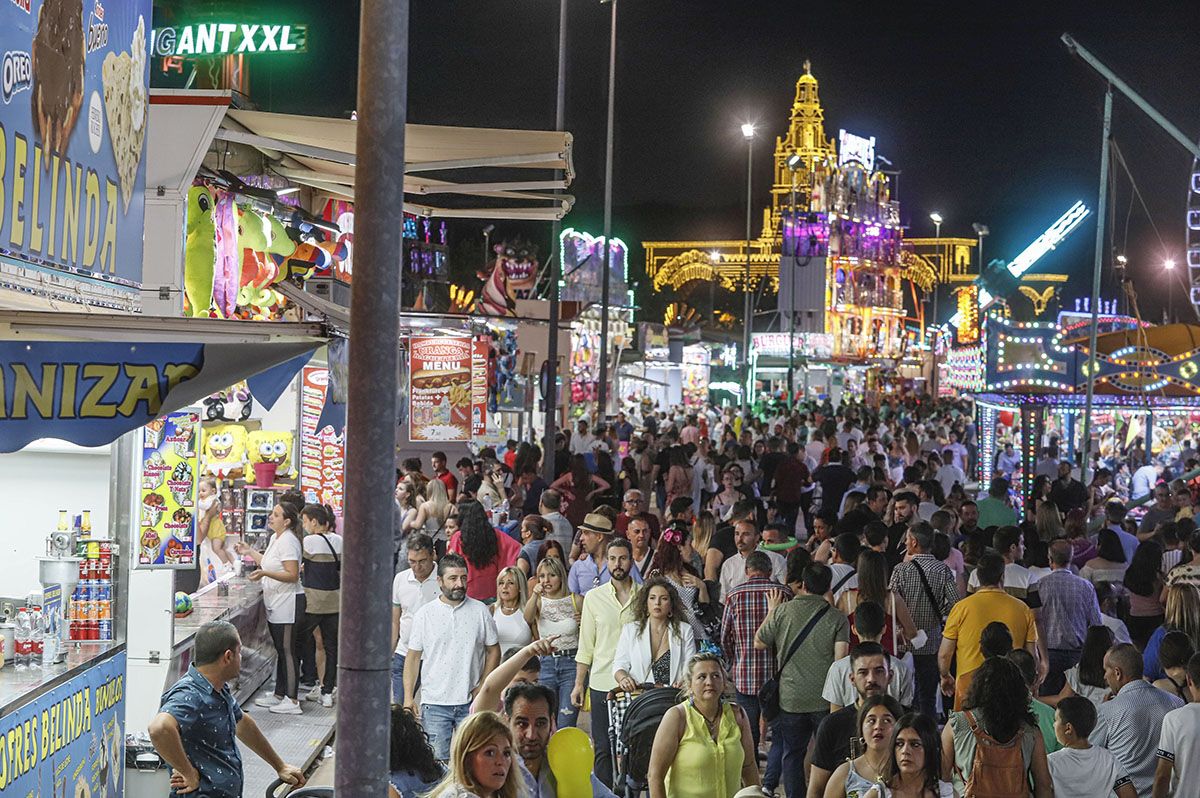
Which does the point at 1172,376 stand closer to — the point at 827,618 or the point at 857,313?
the point at 827,618

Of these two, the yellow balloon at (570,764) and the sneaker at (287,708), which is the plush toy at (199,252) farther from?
the yellow balloon at (570,764)

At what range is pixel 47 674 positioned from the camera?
22.5 ft

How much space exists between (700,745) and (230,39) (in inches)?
428

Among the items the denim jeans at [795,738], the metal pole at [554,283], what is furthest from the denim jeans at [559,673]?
the metal pole at [554,283]

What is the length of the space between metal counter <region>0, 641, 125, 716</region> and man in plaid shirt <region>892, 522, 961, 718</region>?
17.4ft

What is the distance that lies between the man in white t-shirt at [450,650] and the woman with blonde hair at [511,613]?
498 mm

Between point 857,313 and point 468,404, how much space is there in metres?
79.8

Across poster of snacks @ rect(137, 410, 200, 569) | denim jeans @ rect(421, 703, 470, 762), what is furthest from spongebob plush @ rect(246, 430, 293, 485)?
denim jeans @ rect(421, 703, 470, 762)

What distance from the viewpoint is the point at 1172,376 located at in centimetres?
2306

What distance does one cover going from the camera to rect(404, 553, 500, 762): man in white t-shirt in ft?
28.2

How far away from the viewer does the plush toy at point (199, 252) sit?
37.8 ft

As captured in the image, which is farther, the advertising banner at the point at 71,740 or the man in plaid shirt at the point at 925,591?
the man in plaid shirt at the point at 925,591

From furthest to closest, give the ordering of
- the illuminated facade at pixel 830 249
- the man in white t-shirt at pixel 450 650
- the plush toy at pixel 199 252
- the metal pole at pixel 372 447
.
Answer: the illuminated facade at pixel 830 249 → the plush toy at pixel 199 252 → the man in white t-shirt at pixel 450 650 → the metal pole at pixel 372 447

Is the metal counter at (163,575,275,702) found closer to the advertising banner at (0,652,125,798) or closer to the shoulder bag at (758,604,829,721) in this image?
the advertising banner at (0,652,125,798)
